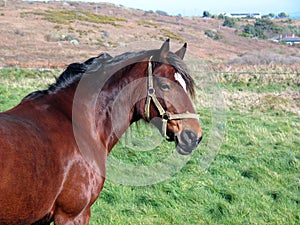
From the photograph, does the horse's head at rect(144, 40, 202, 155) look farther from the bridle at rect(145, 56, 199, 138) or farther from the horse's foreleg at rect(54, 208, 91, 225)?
the horse's foreleg at rect(54, 208, 91, 225)

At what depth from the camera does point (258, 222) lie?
539 centimetres

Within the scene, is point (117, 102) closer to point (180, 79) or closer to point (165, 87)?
point (165, 87)

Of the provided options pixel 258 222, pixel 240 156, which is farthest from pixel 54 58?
pixel 258 222

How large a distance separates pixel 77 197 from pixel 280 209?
3.22 m

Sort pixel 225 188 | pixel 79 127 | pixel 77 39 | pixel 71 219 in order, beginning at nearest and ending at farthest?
1. pixel 71 219
2. pixel 79 127
3. pixel 225 188
4. pixel 77 39

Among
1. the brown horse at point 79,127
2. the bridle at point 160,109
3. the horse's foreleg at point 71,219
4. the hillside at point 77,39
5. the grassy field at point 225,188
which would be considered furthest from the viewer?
the hillside at point 77,39

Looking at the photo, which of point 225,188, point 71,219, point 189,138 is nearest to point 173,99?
point 189,138

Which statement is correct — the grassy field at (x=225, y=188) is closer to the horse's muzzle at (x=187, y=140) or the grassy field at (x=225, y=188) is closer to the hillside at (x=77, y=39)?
the horse's muzzle at (x=187, y=140)

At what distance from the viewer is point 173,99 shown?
3.77 m

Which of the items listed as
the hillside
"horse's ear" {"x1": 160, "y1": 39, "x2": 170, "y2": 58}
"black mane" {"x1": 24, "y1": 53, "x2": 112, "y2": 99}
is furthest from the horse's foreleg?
the hillside

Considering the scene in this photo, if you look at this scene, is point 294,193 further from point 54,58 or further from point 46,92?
point 54,58

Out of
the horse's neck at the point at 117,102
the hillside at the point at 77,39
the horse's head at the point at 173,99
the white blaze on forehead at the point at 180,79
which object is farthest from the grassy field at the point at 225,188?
the hillside at the point at 77,39

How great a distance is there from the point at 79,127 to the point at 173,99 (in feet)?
2.66

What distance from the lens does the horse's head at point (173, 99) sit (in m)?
3.75
